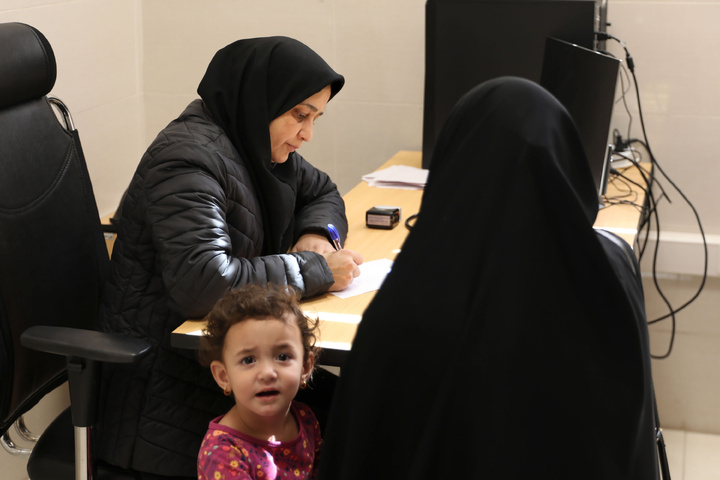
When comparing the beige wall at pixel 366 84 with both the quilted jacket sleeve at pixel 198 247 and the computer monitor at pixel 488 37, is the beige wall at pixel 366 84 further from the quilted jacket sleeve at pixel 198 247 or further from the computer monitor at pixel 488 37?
the quilted jacket sleeve at pixel 198 247

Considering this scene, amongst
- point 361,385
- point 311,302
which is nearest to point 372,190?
point 311,302

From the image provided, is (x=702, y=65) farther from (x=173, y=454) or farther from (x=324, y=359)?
(x=173, y=454)

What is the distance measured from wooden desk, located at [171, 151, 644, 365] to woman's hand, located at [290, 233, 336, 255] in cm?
8

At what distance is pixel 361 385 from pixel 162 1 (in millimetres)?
2468

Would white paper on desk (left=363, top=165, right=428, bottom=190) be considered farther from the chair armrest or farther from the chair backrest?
the chair armrest

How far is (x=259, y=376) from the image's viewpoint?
1455 mm

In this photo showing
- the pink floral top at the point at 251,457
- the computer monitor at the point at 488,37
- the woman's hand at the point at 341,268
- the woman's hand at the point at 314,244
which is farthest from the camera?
the computer monitor at the point at 488,37

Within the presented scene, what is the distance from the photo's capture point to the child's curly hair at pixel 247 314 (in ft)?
4.90

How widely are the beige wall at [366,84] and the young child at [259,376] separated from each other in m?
1.46

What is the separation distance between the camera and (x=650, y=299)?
A: 9.75 ft

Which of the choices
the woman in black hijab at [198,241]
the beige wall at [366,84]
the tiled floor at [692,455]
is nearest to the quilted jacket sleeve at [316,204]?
the woman in black hijab at [198,241]

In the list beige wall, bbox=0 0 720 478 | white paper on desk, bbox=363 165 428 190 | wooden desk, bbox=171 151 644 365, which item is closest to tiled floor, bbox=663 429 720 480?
beige wall, bbox=0 0 720 478

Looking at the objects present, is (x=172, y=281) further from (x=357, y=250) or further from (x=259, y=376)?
(x=357, y=250)

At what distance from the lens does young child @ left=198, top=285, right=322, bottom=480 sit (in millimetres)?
1452
